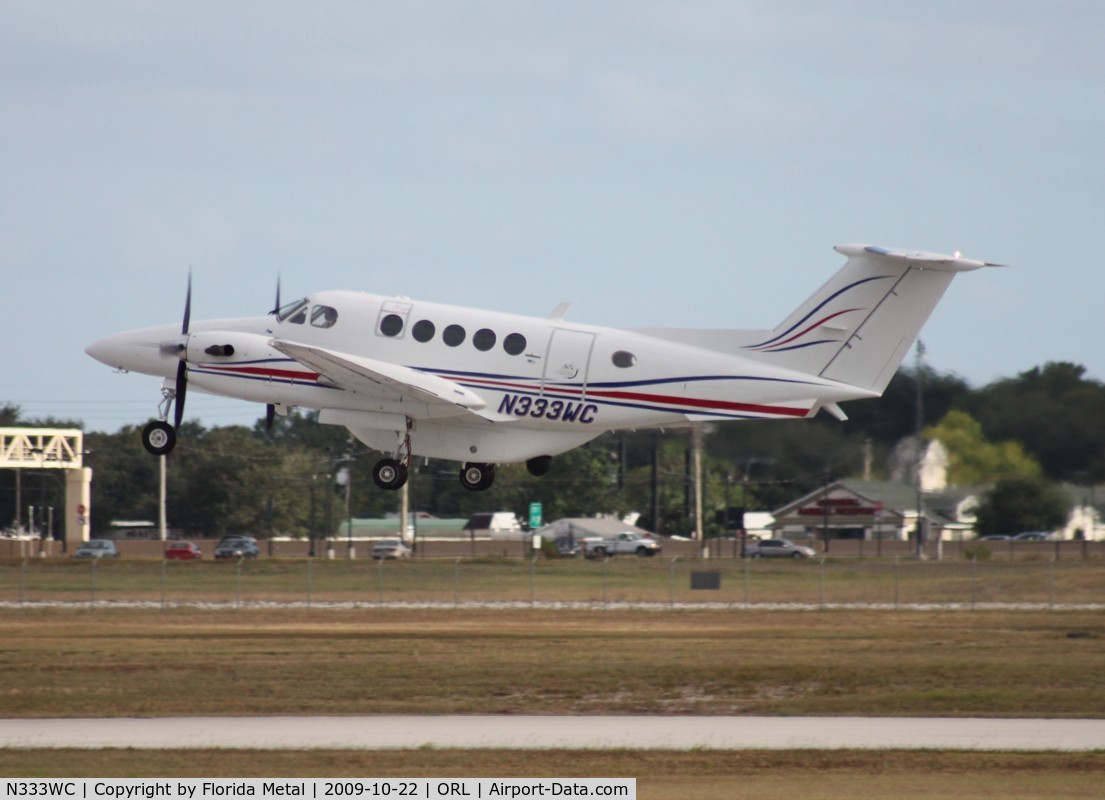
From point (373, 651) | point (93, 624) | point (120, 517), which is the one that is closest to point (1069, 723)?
point (373, 651)

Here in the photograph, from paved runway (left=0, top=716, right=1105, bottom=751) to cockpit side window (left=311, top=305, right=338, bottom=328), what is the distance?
10.1m

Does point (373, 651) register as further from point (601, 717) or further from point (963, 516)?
point (963, 516)

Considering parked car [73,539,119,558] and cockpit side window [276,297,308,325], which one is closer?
cockpit side window [276,297,308,325]

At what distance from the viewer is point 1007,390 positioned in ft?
170

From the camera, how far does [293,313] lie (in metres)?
29.7

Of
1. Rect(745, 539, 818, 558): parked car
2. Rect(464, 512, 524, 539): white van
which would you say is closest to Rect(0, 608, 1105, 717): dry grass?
Rect(745, 539, 818, 558): parked car

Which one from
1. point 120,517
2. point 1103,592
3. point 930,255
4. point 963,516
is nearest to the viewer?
point 930,255

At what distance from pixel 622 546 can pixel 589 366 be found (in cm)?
7116

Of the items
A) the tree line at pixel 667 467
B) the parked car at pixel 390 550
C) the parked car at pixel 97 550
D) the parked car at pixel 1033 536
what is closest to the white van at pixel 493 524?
the tree line at pixel 667 467

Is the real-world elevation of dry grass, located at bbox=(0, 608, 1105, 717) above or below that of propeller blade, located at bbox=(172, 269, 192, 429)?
below

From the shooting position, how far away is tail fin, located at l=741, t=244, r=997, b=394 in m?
27.8

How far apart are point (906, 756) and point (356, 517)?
4173 inches

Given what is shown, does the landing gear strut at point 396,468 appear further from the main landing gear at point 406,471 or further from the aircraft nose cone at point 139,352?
the aircraft nose cone at point 139,352

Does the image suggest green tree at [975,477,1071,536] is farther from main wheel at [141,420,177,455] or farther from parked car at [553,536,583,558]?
parked car at [553,536,583,558]
